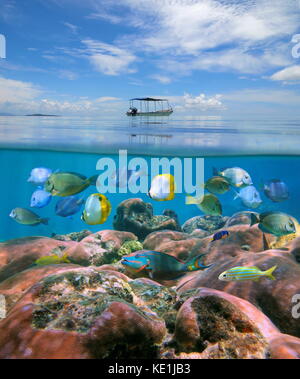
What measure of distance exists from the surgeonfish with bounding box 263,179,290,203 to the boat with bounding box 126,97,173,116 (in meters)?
6.37

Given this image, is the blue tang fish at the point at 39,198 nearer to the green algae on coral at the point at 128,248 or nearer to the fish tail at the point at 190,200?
the green algae on coral at the point at 128,248

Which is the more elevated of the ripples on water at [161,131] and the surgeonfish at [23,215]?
the ripples on water at [161,131]

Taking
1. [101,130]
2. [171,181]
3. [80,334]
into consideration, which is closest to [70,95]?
[101,130]

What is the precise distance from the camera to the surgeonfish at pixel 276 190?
7547mm

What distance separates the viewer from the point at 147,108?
40.2 ft

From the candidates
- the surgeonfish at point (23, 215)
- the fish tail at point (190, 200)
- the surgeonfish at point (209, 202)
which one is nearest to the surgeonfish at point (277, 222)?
the surgeonfish at point (209, 202)

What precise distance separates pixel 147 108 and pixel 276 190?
758cm

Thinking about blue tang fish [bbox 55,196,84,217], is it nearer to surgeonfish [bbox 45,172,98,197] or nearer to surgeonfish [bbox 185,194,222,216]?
surgeonfish [bbox 45,172,98,197]

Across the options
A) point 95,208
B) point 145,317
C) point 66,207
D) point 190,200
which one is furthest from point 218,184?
point 66,207

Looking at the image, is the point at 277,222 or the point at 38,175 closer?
the point at 277,222

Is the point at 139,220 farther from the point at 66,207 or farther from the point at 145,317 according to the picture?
the point at 145,317

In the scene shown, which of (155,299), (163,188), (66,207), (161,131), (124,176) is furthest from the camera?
(161,131)

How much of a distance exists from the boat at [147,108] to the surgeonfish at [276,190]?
637 cm

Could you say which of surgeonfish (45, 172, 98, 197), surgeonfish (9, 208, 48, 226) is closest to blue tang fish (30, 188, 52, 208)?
surgeonfish (9, 208, 48, 226)
